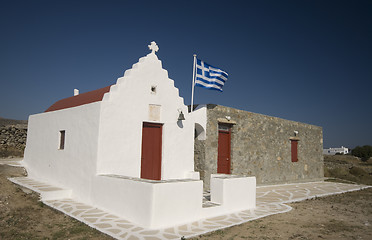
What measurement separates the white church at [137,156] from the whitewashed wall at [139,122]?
0.03 m

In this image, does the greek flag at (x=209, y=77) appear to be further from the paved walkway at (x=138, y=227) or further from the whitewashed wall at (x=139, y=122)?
the paved walkway at (x=138, y=227)

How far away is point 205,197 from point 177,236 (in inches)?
136

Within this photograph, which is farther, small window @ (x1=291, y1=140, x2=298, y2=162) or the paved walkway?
small window @ (x1=291, y1=140, x2=298, y2=162)

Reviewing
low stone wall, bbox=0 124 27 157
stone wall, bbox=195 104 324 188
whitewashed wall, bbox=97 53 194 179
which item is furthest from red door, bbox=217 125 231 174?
low stone wall, bbox=0 124 27 157

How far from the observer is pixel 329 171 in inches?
818

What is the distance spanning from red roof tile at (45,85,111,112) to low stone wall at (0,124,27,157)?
599 cm

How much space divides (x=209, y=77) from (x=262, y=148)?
485 centimetres

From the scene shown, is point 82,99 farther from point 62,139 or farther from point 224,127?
point 224,127

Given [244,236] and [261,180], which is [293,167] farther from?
[244,236]

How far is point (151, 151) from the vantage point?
839 cm

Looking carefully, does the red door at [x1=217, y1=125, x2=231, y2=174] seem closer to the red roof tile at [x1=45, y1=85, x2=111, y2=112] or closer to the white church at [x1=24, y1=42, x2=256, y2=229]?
the white church at [x1=24, y1=42, x2=256, y2=229]

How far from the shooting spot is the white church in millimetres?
5862

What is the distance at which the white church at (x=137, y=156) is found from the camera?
586cm

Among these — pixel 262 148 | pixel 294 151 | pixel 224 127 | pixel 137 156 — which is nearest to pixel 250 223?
pixel 137 156
